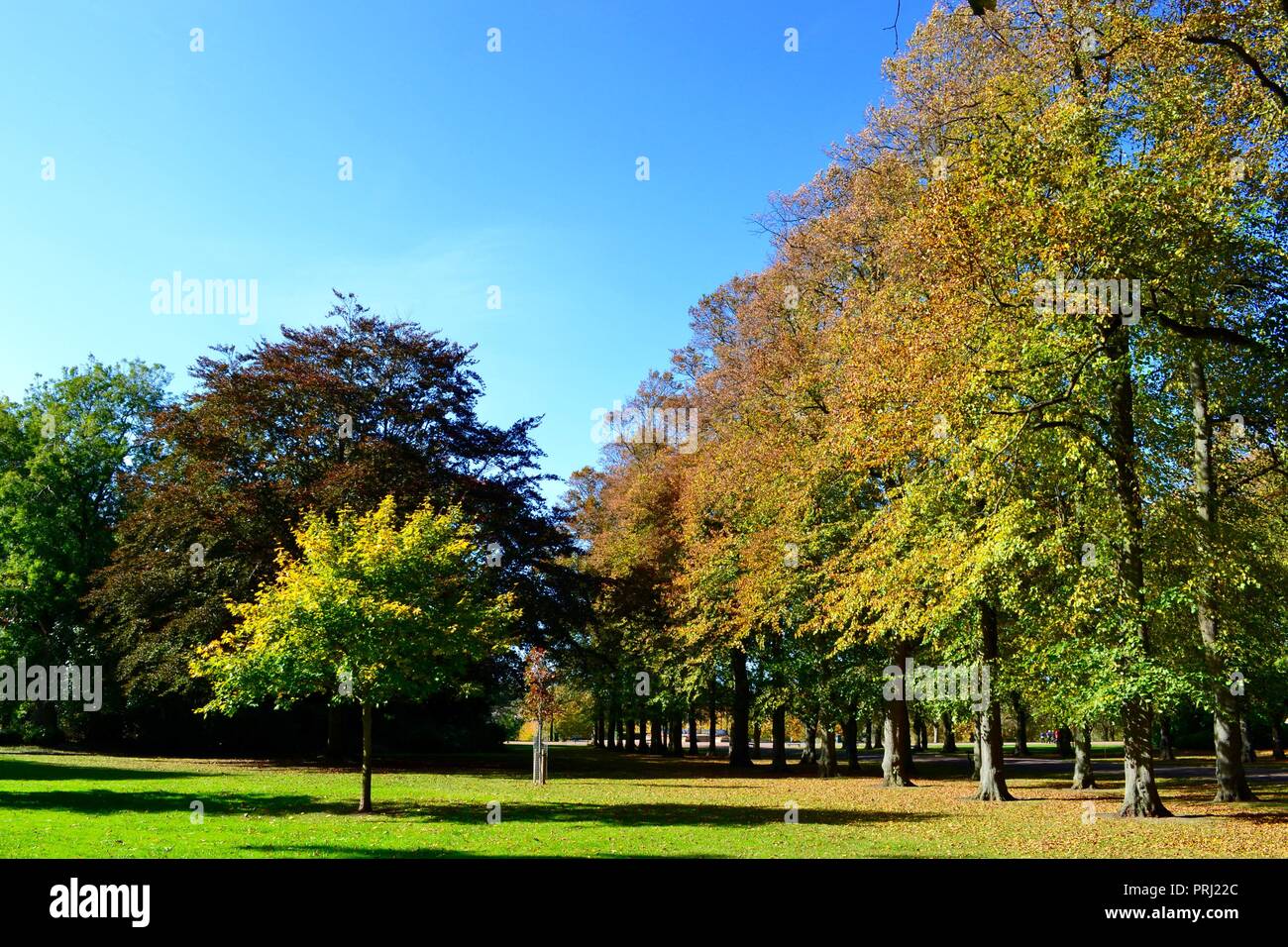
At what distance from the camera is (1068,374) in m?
17.0

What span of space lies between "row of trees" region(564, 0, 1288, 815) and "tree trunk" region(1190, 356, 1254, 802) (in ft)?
0.26

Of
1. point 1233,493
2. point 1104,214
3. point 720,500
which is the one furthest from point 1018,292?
point 720,500

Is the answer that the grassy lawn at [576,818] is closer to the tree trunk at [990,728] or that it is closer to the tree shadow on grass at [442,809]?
the tree shadow on grass at [442,809]

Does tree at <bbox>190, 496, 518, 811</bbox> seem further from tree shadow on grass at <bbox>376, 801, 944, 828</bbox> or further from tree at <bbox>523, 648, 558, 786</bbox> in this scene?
tree at <bbox>523, 648, 558, 786</bbox>

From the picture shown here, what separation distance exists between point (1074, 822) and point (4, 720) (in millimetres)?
47521

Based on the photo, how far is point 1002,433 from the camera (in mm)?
15844

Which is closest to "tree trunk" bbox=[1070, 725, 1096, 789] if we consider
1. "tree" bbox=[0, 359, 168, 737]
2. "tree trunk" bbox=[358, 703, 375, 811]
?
"tree trunk" bbox=[358, 703, 375, 811]

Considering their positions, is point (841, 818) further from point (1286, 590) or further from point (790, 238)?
point (790, 238)

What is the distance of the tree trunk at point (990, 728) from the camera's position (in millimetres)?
22109

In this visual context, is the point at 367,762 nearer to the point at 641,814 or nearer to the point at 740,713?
the point at 641,814

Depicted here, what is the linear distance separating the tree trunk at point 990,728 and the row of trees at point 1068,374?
99mm

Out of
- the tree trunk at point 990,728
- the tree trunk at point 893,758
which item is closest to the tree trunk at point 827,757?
the tree trunk at point 893,758

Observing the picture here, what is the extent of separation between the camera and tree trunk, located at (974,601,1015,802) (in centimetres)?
2211

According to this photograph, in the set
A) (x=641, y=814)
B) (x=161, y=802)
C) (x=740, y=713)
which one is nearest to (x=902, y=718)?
(x=641, y=814)
